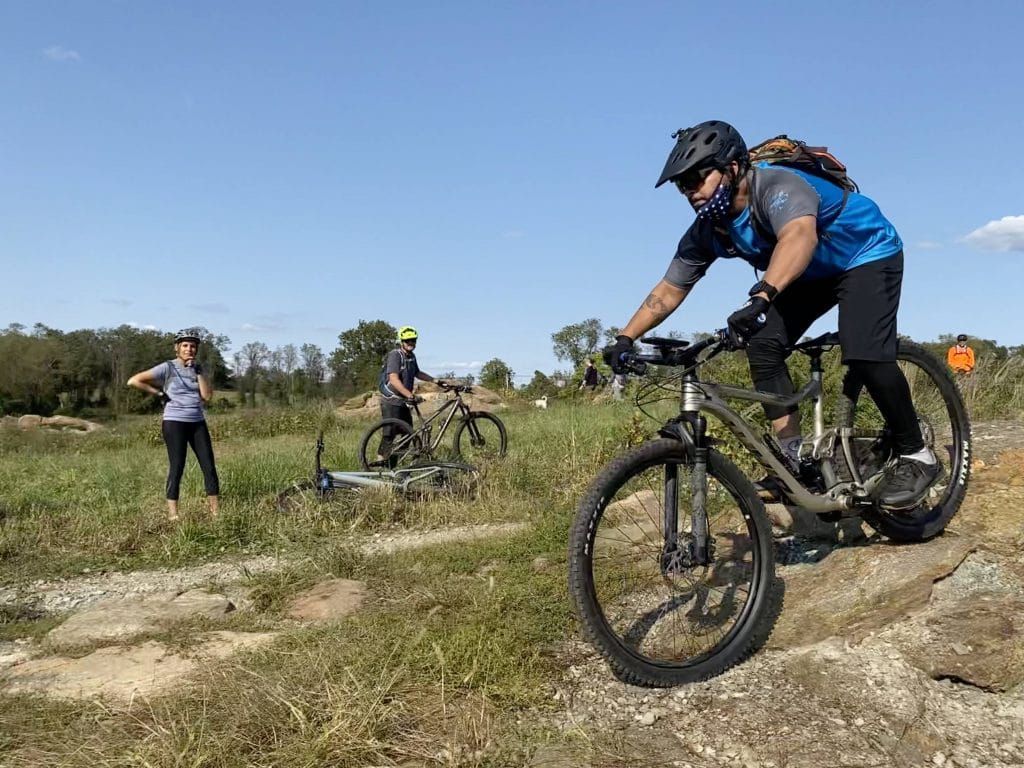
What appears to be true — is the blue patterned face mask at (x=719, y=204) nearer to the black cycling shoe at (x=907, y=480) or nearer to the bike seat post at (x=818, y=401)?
the bike seat post at (x=818, y=401)

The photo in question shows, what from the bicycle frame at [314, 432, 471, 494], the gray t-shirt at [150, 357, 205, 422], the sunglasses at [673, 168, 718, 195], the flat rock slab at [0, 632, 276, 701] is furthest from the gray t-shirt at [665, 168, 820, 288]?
the gray t-shirt at [150, 357, 205, 422]

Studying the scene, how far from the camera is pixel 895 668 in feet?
9.52

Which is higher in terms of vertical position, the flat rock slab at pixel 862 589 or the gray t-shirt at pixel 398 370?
the gray t-shirt at pixel 398 370

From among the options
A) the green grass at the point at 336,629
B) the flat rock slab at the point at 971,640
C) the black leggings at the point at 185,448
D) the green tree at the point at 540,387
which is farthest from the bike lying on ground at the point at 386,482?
the green tree at the point at 540,387

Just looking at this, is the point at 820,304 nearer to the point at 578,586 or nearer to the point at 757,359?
the point at 757,359

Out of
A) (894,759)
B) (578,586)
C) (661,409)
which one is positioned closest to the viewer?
(894,759)

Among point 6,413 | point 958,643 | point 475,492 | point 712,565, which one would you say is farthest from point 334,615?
point 6,413

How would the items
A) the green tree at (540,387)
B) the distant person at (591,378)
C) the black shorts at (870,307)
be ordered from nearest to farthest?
the black shorts at (870,307) → the distant person at (591,378) → the green tree at (540,387)

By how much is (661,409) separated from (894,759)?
851cm

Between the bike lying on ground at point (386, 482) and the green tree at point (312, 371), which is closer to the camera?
the bike lying on ground at point (386, 482)

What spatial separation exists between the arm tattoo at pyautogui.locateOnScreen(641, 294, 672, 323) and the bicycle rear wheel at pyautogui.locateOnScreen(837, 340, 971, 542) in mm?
993

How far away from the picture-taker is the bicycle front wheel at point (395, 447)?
9.84 m

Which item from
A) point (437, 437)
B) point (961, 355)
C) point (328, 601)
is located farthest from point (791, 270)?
point (961, 355)

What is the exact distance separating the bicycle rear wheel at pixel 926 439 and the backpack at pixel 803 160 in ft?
3.23
